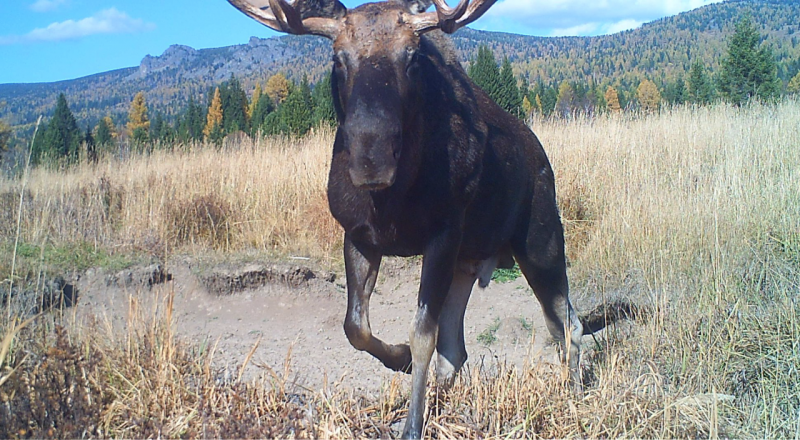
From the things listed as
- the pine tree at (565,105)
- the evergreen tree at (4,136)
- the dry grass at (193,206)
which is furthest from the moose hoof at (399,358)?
the evergreen tree at (4,136)

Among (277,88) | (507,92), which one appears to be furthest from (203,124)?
(507,92)

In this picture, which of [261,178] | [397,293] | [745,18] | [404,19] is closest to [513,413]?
[404,19]

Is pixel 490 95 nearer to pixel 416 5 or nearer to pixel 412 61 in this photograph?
pixel 416 5

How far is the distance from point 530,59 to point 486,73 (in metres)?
138

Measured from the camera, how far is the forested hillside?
11400cm

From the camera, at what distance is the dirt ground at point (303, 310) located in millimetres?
6621

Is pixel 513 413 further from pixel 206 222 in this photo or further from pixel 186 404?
pixel 206 222

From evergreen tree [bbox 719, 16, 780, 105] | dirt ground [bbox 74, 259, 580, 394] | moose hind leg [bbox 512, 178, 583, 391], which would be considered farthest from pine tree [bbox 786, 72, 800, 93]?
moose hind leg [bbox 512, 178, 583, 391]

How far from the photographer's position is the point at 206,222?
9430 mm

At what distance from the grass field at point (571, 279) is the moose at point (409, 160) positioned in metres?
0.57

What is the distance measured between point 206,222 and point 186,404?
6239mm

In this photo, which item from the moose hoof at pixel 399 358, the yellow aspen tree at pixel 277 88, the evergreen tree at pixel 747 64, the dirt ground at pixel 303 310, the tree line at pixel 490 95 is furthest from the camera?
the yellow aspen tree at pixel 277 88

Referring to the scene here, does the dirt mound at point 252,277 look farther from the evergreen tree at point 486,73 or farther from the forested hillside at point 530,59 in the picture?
the forested hillside at point 530,59

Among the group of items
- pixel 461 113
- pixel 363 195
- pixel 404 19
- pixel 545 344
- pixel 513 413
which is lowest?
pixel 545 344
